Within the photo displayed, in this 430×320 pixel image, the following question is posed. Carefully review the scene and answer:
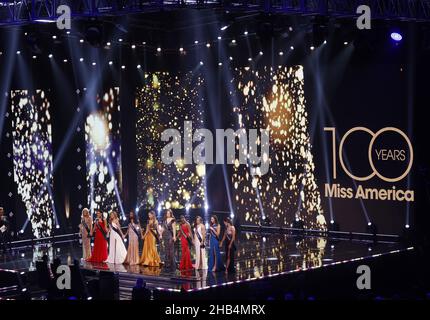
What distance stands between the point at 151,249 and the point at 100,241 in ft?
4.13

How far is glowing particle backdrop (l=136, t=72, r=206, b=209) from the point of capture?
75.5 feet

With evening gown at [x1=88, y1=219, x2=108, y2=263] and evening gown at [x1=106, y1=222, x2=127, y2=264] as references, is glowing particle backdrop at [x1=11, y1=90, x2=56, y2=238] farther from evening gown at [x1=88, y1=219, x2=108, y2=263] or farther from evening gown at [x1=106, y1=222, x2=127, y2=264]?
evening gown at [x1=106, y1=222, x2=127, y2=264]

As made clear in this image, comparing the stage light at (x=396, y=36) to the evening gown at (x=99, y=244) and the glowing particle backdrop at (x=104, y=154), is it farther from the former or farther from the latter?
the glowing particle backdrop at (x=104, y=154)

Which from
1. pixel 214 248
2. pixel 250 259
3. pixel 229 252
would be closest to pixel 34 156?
pixel 250 259

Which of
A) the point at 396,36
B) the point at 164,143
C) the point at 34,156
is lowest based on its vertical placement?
the point at 34,156

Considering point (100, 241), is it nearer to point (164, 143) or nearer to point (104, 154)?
point (104, 154)

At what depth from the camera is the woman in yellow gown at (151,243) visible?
1731cm

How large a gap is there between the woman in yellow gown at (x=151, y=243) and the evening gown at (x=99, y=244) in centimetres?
108

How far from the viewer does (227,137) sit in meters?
22.2

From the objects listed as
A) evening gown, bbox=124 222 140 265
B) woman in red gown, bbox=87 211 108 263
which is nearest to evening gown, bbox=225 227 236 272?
evening gown, bbox=124 222 140 265

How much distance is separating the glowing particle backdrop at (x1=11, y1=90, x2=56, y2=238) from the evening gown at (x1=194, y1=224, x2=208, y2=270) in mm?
5339

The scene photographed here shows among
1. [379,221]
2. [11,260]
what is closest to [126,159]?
[11,260]

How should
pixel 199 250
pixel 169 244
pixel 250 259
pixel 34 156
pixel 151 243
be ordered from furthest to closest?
1. pixel 34 156
2. pixel 250 259
3. pixel 151 243
4. pixel 169 244
5. pixel 199 250

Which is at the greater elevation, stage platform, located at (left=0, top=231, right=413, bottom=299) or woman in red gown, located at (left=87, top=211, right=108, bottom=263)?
woman in red gown, located at (left=87, top=211, right=108, bottom=263)
